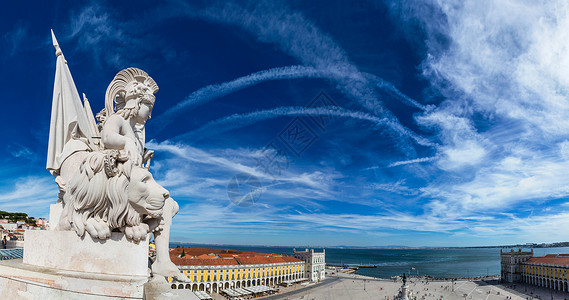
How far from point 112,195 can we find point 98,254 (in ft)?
2.48

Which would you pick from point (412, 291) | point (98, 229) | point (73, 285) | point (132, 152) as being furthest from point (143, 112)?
point (412, 291)

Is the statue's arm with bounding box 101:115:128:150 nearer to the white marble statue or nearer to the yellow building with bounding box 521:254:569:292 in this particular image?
the white marble statue

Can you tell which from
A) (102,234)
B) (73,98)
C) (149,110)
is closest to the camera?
(102,234)

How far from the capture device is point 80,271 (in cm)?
413

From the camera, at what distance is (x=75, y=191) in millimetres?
4242

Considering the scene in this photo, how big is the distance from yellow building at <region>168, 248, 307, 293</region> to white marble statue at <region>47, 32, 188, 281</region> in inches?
1266

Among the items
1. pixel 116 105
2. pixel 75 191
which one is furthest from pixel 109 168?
pixel 116 105

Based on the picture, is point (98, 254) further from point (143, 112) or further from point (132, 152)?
point (143, 112)

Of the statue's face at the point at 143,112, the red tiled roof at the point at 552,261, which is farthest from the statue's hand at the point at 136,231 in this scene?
the red tiled roof at the point at 552,261

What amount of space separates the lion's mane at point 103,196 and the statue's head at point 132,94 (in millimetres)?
1120

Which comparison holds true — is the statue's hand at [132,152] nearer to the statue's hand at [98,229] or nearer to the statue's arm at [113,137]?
the statue's arm at [113,137]

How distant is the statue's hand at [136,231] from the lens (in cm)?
413

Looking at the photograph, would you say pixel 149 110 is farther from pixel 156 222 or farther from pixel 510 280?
pixel 510 280

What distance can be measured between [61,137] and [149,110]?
1692mm
